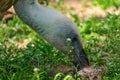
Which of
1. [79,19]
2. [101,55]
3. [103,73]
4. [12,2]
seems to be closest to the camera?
[12,2]

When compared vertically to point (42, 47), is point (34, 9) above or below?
above

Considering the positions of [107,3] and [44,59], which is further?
[107,3]

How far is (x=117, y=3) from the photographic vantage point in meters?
8.01

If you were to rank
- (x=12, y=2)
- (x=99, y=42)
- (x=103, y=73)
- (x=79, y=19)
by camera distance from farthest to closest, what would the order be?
1. (x=79, y=19)
2. (x=99, y=42)
3. (x=103, y=73)
4. (x=12, y=2)

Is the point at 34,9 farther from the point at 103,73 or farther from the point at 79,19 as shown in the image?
the point at 79,19

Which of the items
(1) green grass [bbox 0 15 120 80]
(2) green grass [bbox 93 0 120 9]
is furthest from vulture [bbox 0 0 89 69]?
(2) green grass [bbox 93 0 120 9]

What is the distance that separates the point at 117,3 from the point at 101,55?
2.85 m

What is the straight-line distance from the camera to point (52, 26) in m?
4.47

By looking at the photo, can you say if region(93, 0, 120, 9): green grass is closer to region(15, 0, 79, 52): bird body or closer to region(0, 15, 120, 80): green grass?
region(0, 15, 120, 80): green grass

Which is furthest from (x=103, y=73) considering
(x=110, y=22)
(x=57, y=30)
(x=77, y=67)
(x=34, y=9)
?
(x=110, y=22)

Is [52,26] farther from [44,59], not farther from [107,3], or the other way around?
[107,3]

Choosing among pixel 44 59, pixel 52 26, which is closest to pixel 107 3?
pixel 44 59

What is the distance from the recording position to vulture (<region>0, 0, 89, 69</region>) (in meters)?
4.48

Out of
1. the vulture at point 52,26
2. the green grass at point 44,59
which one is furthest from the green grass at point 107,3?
the vulture at point 52,26
